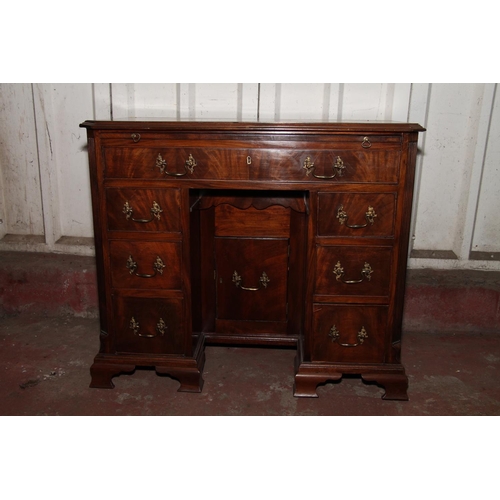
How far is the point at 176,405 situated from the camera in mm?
2596

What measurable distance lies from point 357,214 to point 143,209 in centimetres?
100

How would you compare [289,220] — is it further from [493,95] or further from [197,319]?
[493,95]

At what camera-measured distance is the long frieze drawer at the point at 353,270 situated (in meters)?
2.50

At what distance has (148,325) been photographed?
8.77 ft

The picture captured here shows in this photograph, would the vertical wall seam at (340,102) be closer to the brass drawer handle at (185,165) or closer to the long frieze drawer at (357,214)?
the long frieze drawer at (357,214)

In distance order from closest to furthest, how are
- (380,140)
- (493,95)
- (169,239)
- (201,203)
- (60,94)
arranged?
1. (380,140)
2. (169,239)
3. (201,203)
4. (493,95)
5. (60,94)

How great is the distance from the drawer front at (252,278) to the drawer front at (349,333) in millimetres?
448

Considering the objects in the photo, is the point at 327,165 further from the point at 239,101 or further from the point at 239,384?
the point at 239,384

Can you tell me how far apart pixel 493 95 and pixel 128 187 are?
2143 mm

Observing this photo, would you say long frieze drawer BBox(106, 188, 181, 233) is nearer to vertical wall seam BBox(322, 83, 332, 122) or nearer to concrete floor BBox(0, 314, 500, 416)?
concrete floor BBox(0, 314, 500, 416)

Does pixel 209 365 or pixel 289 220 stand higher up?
pixel 289 220

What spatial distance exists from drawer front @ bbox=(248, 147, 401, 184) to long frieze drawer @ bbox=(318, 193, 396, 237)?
0.08 metres

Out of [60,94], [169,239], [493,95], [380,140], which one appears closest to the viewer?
[380,140]

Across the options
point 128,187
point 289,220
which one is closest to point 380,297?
point 289,220
